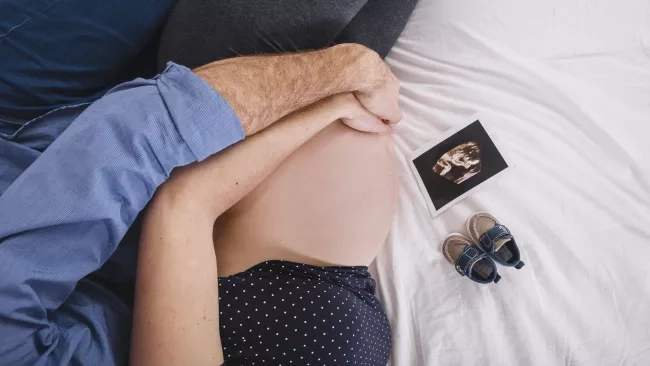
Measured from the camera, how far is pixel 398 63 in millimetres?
1242

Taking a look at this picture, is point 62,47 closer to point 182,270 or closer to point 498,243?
point 182,270

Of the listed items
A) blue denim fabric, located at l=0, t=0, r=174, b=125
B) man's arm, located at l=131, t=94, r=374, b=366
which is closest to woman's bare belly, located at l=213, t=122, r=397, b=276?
man's arm, located at l=131, t=94, r=374, b=366

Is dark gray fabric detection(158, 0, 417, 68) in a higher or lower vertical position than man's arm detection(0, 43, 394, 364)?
higher

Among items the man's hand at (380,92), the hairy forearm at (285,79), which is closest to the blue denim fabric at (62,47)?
the hairy forearm at (285,79)

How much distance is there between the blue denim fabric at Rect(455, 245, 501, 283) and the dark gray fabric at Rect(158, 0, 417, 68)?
0.55m

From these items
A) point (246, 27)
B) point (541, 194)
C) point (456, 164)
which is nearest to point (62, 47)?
point (246, 27)

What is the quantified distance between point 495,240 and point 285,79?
1.78ft

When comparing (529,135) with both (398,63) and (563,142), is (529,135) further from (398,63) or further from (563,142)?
(398,63)

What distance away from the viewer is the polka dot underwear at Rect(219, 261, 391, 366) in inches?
34.3

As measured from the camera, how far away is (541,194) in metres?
1.04

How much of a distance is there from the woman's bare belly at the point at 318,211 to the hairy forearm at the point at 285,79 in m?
0.12

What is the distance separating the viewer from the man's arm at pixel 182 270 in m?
0.74

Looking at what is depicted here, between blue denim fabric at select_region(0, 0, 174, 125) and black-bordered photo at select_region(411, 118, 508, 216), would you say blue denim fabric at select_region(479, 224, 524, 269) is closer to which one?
black-bordered photo at select_region(411, 118, 508, 216)

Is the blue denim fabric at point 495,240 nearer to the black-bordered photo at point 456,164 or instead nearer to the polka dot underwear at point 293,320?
the black-bordered photo at point 456,164
